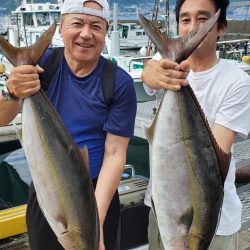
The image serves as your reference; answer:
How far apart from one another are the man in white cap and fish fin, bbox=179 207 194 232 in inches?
26.0

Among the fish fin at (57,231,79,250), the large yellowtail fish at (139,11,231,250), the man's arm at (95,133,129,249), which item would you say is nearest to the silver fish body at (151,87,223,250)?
the large yellowtail fish at (139,11,231,250)

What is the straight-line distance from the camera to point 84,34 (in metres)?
2.42

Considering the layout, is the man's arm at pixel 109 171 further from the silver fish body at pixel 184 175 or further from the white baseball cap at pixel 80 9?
the white baseball cap at pixel 80 9

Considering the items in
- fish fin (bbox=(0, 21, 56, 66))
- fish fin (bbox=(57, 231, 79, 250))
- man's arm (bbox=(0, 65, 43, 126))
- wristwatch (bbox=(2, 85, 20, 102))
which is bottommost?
fish fin (bbox=(57, 231, 79, 250))

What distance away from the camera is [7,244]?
171 inches

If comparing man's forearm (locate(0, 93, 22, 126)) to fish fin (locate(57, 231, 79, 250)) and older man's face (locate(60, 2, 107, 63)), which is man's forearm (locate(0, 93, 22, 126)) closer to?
older man's face (locate(60, 2, 107, 63))

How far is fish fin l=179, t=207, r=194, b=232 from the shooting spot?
6.64 feet

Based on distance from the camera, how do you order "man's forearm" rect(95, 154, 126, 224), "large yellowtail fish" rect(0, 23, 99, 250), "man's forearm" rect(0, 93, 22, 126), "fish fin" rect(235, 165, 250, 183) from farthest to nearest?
"fish fin" rect(235, 165, 250, 183) < "man's forearm" rect(95, 154, 126, 224) < "man's forearm" rect(0, 93, 22, 126) < "large yellowtail fish" rect(0, 23, 99, 250)

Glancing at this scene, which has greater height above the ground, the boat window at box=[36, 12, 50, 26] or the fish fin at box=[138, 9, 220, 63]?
the fish fin at box=[138, 9, 220, 63]

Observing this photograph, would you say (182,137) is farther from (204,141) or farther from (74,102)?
(74,102)

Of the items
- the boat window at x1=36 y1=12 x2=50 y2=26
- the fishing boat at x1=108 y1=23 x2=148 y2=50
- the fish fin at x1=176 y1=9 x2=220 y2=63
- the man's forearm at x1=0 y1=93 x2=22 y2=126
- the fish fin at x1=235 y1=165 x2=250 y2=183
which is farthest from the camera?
the fishing boat at x1=108 y1=23 x2=148 y2=50

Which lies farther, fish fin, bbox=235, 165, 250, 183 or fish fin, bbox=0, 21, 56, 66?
fish fin, bbox=235, 165, 250, 183

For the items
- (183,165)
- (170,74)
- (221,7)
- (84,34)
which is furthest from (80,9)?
(183,165)

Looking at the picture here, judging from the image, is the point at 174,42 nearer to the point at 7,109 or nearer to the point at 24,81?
the point at 24,81
